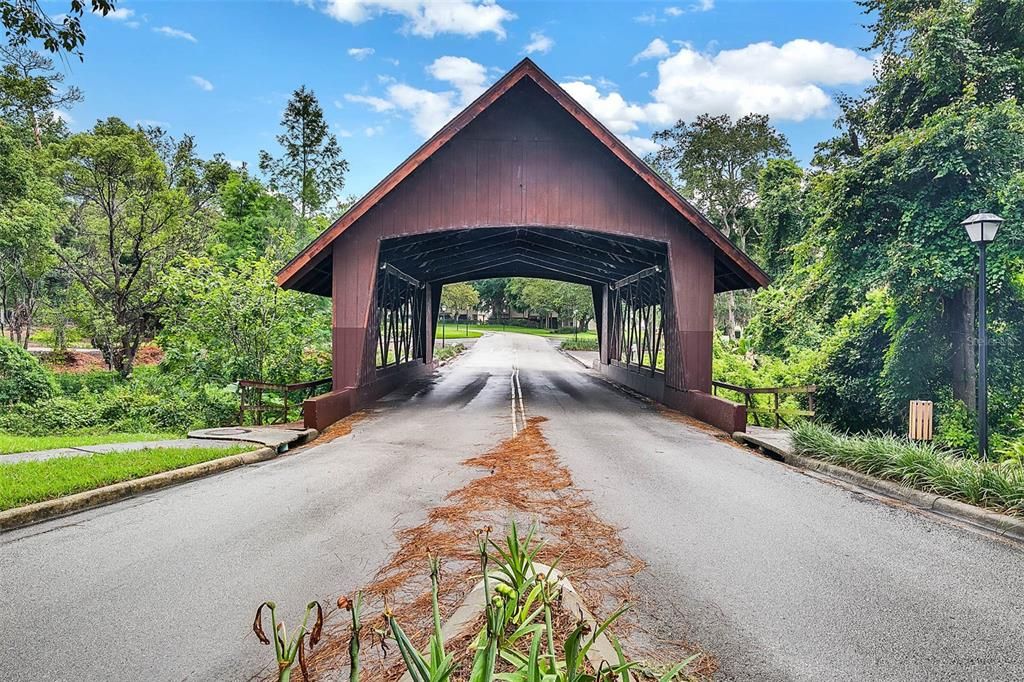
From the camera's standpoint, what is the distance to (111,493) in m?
6.33

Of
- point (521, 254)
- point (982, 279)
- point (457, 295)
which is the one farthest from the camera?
point (457, 295)

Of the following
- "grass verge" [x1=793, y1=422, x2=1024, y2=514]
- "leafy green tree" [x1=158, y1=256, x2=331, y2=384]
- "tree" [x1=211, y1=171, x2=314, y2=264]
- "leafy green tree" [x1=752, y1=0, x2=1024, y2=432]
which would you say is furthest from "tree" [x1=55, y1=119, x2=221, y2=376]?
"leafy green tree" [x1=752, y1=0, x2=1024, y2=432]

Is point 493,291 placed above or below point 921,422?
above

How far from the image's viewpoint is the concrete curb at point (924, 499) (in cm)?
543

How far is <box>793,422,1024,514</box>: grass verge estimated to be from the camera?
5.92m

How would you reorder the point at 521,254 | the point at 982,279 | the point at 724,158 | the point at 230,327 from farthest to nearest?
the point at 724,158
the point at 521,254
the point at 230,327
the point at 982,279

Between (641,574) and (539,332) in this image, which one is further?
(539,332)

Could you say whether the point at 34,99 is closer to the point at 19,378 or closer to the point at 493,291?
the point at 19,378

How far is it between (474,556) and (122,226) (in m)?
21.8

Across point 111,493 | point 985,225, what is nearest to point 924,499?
point 985,225

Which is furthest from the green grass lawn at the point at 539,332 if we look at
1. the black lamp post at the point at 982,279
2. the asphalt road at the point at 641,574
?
the asphalt road at the point at 641,574

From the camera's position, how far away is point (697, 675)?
291 centimetres

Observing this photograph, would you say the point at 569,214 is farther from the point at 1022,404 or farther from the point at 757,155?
the point at 757,155

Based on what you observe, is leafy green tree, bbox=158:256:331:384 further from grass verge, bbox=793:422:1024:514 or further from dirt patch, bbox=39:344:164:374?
grass verge, bbox=793:422:1024:514
